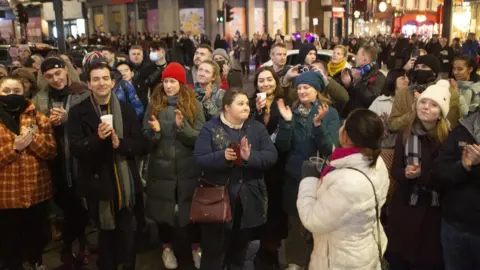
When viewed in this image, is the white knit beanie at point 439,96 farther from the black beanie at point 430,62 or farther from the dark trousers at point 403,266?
the black beanie at point 430,62

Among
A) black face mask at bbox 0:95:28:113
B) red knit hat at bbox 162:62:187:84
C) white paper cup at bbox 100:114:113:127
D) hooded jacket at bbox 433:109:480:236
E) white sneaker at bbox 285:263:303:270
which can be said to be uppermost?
red knit hat at bbox 162:62:187:84

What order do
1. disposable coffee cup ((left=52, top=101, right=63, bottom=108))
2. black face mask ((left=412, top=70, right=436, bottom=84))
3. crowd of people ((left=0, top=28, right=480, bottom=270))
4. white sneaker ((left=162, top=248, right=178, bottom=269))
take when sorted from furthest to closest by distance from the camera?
black face mask ((left=412, top=70, right=436, bottom=84)), white sneaker ((left=162, top=248, right=178, bottom=269)), disposable coffee cup ((left=52, top=101, right=63, bottom=108)), crowd of people ((left=0, top=28, right=480, bottom=270))

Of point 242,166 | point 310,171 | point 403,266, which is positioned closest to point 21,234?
point 242,166

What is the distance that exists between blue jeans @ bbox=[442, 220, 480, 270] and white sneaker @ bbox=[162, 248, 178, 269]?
2.65 m

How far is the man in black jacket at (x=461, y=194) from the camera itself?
127 inches

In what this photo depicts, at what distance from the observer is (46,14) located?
52.8 meters

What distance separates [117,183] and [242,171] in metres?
1.11

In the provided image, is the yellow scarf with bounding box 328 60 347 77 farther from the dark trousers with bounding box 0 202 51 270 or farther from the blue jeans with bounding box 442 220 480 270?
the dark trousers with bounding box 0 202 51 270

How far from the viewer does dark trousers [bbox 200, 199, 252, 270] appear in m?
4.04

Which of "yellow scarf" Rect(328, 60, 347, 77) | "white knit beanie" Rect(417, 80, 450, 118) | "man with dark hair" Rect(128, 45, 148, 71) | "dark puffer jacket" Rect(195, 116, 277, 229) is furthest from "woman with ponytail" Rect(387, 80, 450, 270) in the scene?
"man with dark hair" Rect(128, 45, 148, 71)

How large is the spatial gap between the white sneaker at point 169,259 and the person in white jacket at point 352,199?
224cm

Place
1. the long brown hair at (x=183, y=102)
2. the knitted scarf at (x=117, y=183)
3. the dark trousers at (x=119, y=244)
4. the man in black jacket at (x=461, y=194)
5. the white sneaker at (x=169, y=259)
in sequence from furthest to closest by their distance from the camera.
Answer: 1. the white sneaker at (x=169, y=259)
2. the long brown hair at (x=183, y=102)
3. the dark trousers at (x=119, y=244)
4. the knitted scarf at (x=117, y=183)
5. the man in black jacket at (x=461, y=194)

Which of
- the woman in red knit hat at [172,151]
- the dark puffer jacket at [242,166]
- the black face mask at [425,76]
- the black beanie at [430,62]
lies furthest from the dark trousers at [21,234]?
the black beanie at [430,62]

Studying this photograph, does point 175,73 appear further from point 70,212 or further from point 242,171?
point 70,212
